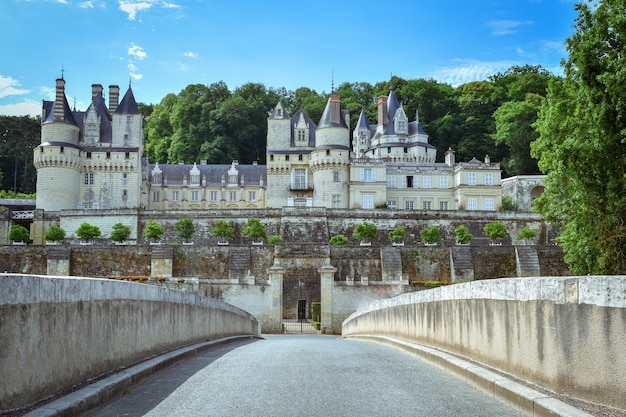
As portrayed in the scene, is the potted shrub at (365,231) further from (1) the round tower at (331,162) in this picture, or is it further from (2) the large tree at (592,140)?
(2) the large tree at (592,140)

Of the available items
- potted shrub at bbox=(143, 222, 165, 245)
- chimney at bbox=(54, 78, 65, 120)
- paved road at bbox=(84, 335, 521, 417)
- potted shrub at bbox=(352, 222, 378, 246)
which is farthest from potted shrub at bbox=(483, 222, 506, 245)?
paved road at bbox=(84, 335, 521, 417)

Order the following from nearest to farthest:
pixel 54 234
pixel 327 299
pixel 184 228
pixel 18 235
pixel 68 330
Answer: pixel 68 330 < pixel 327 299 < pixel 18 235 < pixel 54 234 < pixel 184 228

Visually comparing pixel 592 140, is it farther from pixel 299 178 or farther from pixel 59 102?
pixel 59 102

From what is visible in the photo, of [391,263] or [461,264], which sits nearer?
[391,263]

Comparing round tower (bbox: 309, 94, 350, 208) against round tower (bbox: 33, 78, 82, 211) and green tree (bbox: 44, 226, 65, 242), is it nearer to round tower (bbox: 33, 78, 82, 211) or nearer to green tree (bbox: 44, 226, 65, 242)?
round tower (bbox: 33, 78, 82, 211)

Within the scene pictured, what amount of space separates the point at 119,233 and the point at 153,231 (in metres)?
2.80

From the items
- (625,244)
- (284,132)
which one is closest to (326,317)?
(625,244)

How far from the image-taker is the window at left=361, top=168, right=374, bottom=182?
69.1 metres

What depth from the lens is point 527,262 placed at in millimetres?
51562

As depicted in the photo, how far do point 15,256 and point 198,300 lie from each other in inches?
1646

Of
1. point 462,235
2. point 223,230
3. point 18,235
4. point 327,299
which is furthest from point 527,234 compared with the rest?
point 18,235

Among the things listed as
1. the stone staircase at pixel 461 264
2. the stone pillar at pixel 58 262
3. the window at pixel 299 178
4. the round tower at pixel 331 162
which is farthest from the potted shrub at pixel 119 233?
the stone staircase at pixel 461 264

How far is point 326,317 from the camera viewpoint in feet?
139

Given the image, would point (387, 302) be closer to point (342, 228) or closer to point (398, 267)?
point (398, 267)
